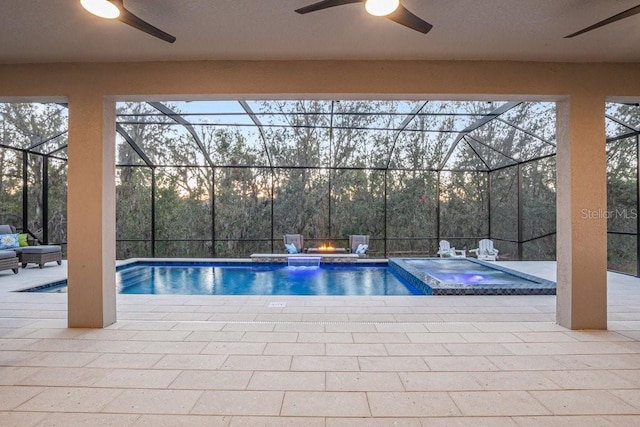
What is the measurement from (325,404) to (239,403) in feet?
1.76

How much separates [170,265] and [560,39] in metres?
9.25

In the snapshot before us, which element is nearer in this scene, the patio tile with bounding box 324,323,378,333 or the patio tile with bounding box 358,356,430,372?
the patio tile with bounding box 358,356,430,372

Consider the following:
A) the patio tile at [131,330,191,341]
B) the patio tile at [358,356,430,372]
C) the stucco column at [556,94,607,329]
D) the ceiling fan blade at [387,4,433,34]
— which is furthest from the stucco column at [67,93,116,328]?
the stucco column at [556,94,607,329]

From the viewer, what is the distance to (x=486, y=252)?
9688mm

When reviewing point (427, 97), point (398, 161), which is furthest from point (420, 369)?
point (398, 161)

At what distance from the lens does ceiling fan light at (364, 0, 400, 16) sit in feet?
6.94

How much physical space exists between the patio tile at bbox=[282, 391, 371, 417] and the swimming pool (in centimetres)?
438

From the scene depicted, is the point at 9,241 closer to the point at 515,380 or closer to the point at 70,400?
the point at 70,400

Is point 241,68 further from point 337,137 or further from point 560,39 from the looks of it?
point 337,137

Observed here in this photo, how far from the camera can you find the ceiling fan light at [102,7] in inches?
84.7

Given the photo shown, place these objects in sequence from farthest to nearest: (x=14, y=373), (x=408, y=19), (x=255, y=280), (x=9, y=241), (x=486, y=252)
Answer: (x=486, y=252) < (x=255, y=280) < (x=9, y=241) < (x=14, y=373) < (x=408, y=19)

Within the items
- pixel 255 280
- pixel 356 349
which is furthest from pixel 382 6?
pixel 255 280

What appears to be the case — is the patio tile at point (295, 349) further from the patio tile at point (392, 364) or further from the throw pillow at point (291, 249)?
the throw pillow at point (291, 249)

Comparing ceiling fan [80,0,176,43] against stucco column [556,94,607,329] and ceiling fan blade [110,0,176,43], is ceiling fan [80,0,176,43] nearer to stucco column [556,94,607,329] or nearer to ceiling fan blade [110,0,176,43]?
ceiling fan blade [110,0,176,43]
